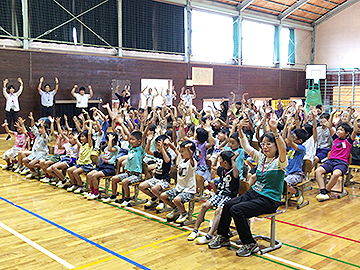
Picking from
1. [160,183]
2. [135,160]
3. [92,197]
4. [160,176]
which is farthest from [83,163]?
[160,183]

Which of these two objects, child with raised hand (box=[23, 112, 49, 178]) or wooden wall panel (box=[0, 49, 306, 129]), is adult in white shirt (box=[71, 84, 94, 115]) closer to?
wooden wall panel (box=[0, 49, 306, 129])

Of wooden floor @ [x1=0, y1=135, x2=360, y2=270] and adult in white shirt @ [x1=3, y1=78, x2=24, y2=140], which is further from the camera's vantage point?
adult in white shirt @ [x1=3, y1=78, x2=24, y2=140]

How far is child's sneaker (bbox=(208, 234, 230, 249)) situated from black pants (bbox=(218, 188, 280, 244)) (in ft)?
0.87

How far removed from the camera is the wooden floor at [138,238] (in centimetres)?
379

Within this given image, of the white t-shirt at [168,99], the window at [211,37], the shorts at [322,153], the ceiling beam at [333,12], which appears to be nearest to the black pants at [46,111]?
the white t-shirt at [168,99]

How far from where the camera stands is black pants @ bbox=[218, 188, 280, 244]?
3900mm

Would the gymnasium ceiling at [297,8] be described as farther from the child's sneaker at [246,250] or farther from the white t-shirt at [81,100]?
the child's sneaker at [246,250]

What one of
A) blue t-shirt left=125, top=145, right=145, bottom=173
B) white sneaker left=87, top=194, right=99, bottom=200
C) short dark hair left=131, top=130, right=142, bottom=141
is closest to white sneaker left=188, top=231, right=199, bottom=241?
blue t-shirt left=125, top=145, right=145, bottom=173

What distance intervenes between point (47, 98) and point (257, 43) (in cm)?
1238

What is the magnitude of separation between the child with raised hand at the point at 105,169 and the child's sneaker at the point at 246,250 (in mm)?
2887

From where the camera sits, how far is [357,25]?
70.4 feet

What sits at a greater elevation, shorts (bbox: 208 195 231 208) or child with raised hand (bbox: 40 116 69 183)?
child with raised hand (bbox: 40 116 69 183)

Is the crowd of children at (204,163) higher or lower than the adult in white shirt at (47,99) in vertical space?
lower

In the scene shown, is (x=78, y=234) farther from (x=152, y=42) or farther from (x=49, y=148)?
(x=152, y=42)
